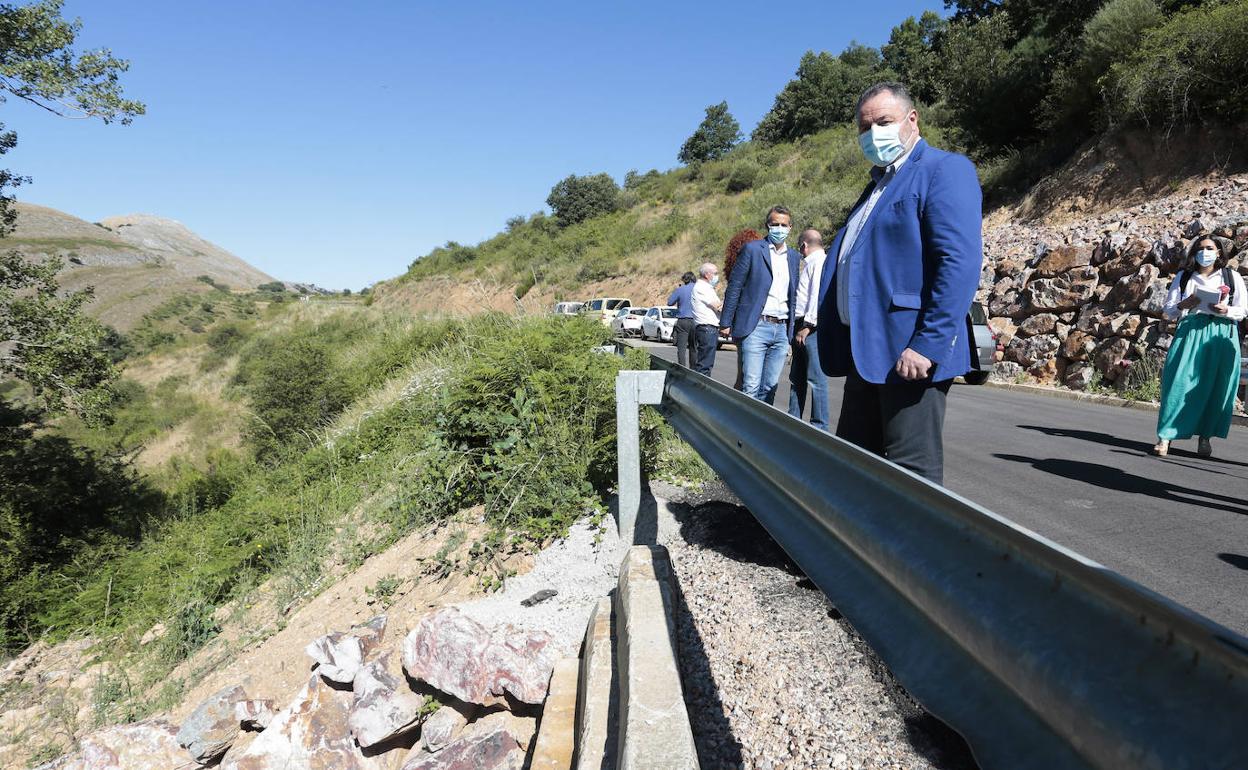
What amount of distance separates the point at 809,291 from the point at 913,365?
414cm

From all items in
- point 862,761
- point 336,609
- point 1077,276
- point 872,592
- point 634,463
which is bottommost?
point 336,609

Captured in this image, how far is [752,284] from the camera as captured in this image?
6.38 m

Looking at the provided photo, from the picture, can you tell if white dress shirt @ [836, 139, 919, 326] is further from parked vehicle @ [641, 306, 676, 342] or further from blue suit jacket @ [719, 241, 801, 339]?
parked vehicle @ [641, 306, 676, 342]

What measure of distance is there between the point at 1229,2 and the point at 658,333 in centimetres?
1868

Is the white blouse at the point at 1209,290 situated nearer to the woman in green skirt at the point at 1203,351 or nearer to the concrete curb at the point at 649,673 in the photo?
the woman in green skirt at the point at 1203,351

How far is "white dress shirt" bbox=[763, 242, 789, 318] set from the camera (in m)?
6.46

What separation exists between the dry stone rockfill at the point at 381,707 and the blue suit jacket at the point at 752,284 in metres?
4.10

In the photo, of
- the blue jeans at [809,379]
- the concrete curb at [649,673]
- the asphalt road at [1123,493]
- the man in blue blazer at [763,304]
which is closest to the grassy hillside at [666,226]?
the asphalt road at [1123,493]

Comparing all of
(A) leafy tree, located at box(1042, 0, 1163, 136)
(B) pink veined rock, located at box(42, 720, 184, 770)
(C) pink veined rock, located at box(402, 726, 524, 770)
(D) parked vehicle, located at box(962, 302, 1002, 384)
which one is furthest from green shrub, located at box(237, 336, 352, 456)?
(A) leafy tree, located at box(1042, 0, 1163, 136)

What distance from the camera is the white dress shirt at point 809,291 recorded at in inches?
262

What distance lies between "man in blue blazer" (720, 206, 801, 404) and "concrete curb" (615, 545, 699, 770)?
3862mm

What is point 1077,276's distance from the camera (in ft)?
43.7

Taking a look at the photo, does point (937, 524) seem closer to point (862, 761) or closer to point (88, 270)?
point (862, 761)

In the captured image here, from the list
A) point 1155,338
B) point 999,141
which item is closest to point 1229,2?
point 999,141
